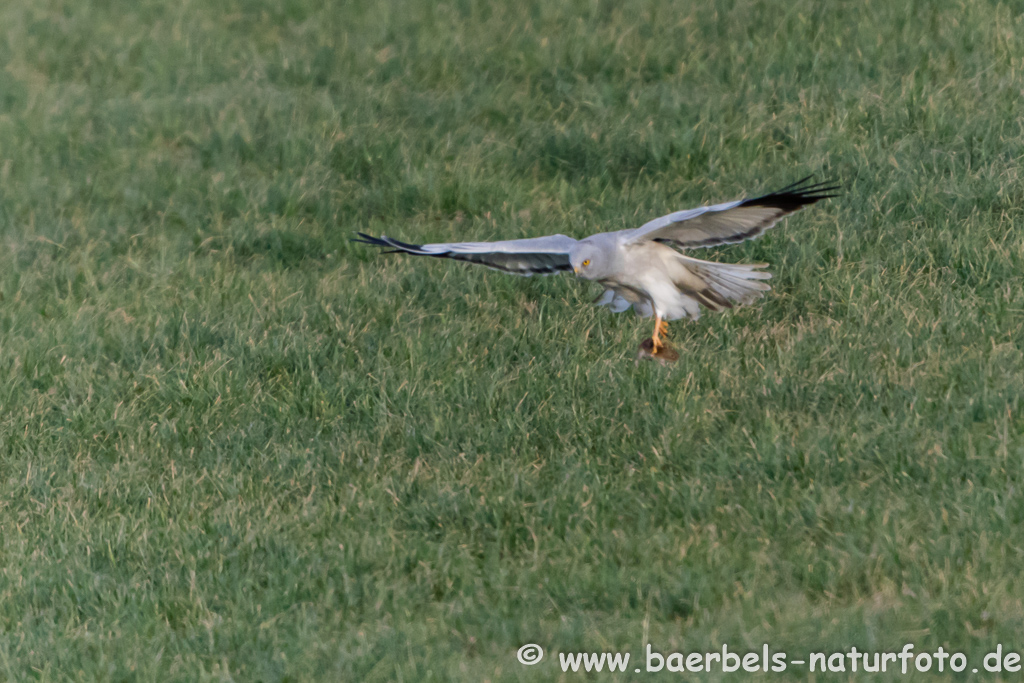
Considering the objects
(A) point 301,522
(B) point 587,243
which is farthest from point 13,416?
(B) point 587,243

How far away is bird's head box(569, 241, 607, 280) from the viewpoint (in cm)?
575

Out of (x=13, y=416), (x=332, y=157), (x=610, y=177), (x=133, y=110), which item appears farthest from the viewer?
(x=133, y=110)

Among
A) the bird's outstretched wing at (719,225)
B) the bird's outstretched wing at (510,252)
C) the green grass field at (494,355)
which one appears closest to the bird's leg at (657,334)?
the green grass field at (494,355)

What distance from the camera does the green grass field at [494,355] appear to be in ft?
15.4

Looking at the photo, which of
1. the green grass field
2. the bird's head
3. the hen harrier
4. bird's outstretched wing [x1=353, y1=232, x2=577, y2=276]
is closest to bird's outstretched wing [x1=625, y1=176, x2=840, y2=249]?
the hen harrier

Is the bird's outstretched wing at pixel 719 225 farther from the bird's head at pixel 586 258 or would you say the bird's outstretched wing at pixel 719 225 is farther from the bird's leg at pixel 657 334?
the bird's leg at pixel 657 334

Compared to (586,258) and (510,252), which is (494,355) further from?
(586,258)

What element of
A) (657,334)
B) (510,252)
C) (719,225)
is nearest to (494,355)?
(510,252)

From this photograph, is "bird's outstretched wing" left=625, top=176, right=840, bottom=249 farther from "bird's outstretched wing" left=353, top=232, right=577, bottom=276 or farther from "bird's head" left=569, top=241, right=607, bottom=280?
"bird's outstretched wing" left=353, top=232, right=577, bottom=276

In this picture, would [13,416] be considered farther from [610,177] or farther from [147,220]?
[610,177]

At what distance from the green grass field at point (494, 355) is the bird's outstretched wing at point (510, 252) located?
574mm

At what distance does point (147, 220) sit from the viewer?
9117 millimetres

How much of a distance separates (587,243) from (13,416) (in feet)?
10.9

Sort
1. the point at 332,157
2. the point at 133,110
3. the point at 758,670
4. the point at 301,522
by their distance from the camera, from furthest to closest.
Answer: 1. the point at 133,110
2. the point at 332,157
3. the point at 301,522
4. the point at 758,670
